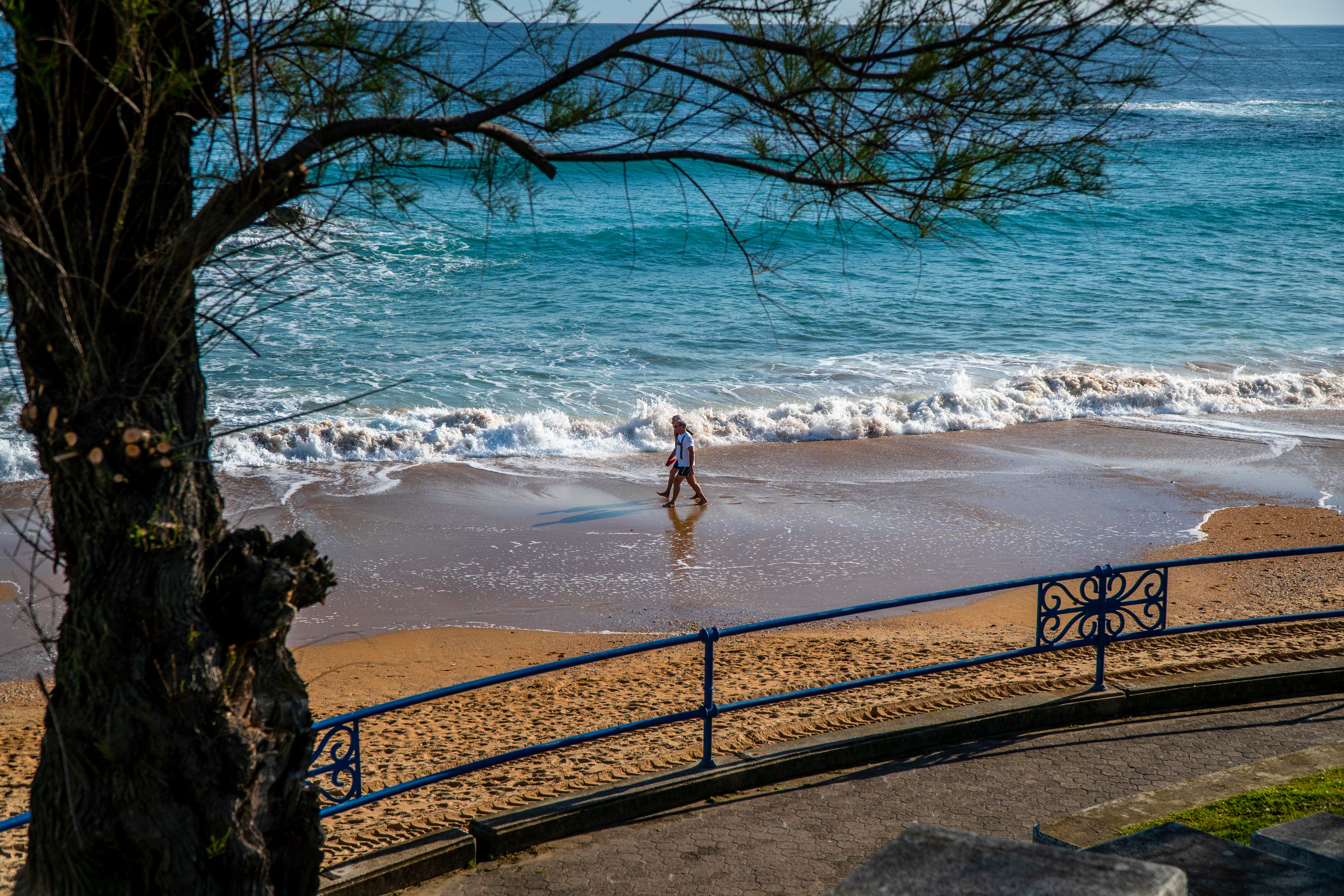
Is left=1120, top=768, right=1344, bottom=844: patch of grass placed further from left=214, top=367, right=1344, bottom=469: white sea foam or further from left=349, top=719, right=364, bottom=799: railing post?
left=214, top=367, right=1344, bottom=469: white sea foam

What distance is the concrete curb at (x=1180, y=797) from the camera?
457 centimetres

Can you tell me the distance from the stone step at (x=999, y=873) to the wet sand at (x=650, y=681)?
3392 mm

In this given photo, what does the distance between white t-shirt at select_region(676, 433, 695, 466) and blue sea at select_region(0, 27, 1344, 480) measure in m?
2.39

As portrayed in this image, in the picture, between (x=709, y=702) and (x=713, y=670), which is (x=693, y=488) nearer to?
(x=713, y=670)

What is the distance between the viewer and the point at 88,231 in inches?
117

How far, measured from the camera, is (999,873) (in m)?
2.71

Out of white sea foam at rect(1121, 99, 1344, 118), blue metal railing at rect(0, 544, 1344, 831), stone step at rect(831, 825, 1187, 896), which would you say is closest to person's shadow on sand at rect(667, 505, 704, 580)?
blue metal railing at rect(0, 544, 1344, 831)

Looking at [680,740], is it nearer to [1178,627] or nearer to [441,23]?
[1178,627]

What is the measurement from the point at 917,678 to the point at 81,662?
6.29 m

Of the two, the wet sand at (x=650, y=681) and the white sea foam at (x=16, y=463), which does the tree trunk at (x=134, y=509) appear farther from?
A: the white sea foam at (x=16, y=463)

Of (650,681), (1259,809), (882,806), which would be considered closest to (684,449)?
(650,681)

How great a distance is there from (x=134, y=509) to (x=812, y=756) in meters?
4.27

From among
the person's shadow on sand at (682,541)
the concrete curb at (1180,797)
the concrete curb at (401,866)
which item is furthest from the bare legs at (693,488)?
the concrete curb at (401,866)

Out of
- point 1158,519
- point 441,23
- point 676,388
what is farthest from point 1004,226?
point 441,23
